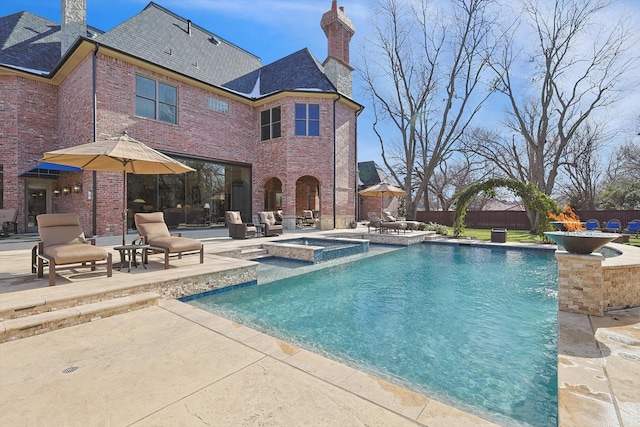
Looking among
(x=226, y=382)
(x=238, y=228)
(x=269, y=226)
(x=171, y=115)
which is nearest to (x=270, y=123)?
(x=171, y=115)

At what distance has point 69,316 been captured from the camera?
3268mm

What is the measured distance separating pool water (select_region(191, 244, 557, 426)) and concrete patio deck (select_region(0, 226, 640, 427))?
19.2 inches

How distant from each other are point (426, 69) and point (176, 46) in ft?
50.4

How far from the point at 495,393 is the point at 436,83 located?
2147 centimetres

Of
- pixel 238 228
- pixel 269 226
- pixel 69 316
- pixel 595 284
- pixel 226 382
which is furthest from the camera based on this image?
pixel 269 226

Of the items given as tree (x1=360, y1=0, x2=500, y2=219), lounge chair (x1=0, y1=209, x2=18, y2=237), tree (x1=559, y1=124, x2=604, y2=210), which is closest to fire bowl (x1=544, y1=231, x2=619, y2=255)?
lounge chair (x1=0, y1=209, x2=18, y2=237)

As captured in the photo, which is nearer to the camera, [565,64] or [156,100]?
[156,100]

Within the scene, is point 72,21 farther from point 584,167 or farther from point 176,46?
point 584,167

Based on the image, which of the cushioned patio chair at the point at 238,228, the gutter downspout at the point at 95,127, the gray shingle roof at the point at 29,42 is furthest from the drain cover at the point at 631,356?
the gray shingle roof at the point at 29,42

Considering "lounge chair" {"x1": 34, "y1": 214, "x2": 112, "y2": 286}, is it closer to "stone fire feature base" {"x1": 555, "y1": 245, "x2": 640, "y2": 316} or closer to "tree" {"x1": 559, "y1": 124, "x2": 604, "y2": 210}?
"stone fire feature base" {"x1": 555, "y1": 245, "x2": 640, "y2": 316}

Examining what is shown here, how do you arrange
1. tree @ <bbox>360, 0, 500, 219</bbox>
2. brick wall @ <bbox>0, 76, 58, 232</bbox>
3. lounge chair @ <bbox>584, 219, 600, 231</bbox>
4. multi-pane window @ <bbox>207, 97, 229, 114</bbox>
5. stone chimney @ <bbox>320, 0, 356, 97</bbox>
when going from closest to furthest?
brick wall @ <bbox>0, 76, 58, 232</bbox> < multi-pane window @ <bbox>207, 97, 229, 114</bbox> < lounge chair @ <bbox>584, 219, 600, 231</bbox> < stone chimney @ <bbox>320, 0, 356, 97</bbox> < tree @ <bbox>360, 0, 500, 219</bbox>

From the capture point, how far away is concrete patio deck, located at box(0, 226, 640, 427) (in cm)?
178

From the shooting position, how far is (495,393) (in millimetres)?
2590

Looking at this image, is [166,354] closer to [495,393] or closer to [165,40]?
[495,393]
